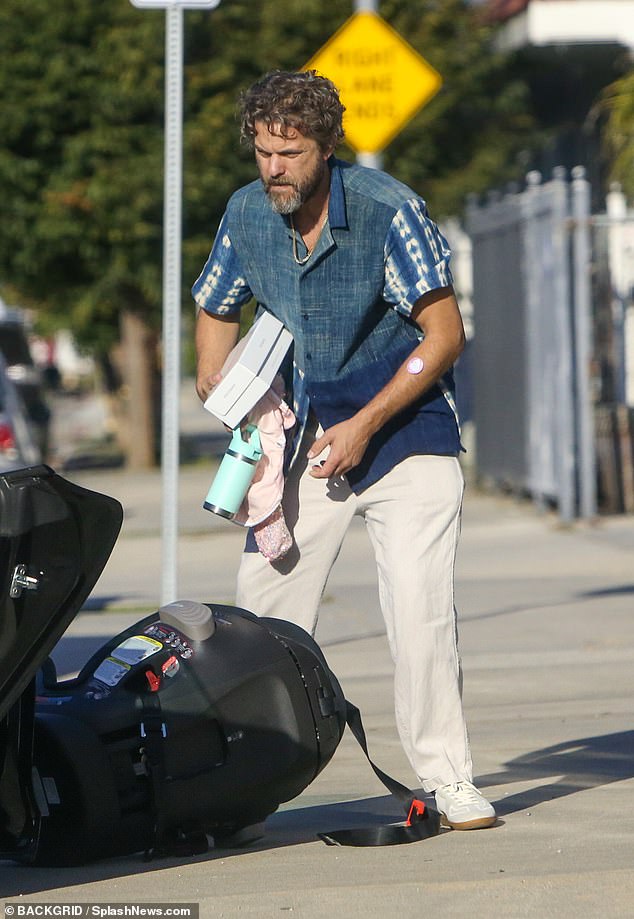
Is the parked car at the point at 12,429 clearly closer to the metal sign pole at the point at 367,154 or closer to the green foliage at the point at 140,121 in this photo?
the green foliage at the point at 140,121

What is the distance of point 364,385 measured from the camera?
4668 millimetres

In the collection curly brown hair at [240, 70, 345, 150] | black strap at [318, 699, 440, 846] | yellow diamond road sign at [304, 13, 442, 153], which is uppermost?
yellow diamond road sign at [304, 13, 442, 153]

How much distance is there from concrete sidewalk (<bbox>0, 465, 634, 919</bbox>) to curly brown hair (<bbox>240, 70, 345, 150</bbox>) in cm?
180

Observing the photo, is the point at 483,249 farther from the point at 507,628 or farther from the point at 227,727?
Answer: the point at 227,727

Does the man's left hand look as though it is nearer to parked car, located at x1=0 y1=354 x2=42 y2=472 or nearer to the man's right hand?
the man's right hand

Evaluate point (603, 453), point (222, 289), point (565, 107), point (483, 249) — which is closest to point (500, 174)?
point (565, 107)

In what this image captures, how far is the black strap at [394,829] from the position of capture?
4.52 m

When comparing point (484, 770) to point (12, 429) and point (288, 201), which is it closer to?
point (288, 201)

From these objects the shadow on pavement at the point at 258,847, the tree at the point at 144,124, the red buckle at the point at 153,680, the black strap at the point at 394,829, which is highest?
the tree at the point at 144,124

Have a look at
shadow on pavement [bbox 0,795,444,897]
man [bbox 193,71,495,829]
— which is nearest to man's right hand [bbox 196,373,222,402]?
man [bbox 193,71,495,829]

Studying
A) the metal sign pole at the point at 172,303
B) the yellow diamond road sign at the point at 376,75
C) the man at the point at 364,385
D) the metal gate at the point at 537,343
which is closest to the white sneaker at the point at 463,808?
the man at the point at 364,385

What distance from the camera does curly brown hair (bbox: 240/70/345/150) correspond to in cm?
446

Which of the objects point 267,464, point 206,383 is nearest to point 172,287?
point 206,383

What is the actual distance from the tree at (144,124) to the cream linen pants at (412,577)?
45.8 ft
